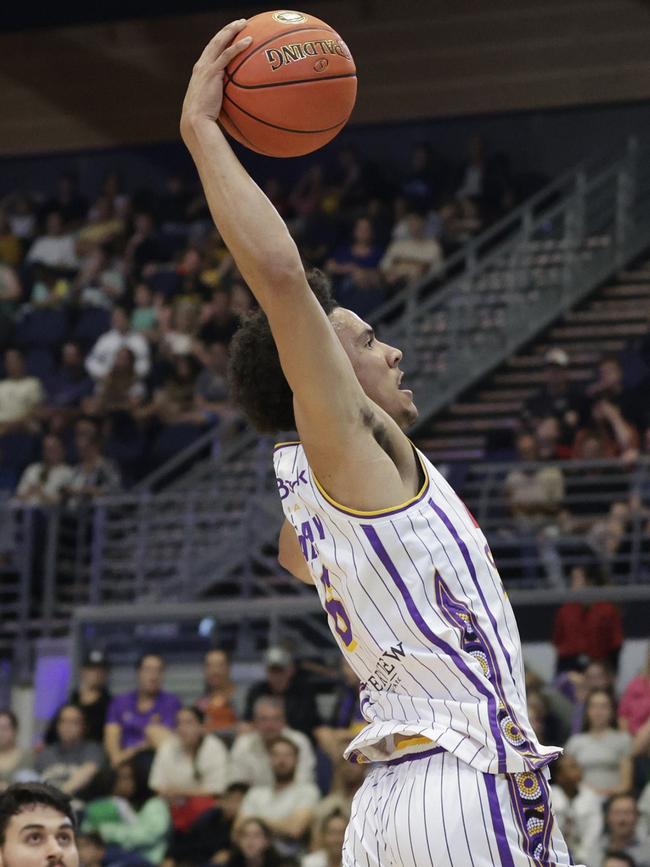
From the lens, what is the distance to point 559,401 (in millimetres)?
13312

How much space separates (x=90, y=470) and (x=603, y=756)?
21.1 feet

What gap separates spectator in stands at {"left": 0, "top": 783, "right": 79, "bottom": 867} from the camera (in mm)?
4480

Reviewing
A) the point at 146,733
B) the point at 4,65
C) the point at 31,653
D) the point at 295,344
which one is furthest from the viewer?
the point at 4,65

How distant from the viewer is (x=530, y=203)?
1595 centimetres

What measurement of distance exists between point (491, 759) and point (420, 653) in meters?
0.27

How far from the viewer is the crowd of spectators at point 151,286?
15047mm

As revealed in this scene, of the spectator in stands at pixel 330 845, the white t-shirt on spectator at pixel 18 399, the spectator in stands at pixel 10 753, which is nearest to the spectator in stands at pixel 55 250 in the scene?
the white t-shirt on spectator at pixel 18 399

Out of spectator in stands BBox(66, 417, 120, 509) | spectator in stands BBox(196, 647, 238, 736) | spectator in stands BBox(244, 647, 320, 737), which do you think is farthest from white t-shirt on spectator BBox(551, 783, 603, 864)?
spectator in stands BBox(66, 417, 120, 509)

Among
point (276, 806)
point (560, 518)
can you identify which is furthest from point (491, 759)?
point (560, 518)

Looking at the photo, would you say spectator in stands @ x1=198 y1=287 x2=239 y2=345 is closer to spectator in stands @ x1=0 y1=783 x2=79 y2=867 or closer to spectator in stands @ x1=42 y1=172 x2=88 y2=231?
spectator in stands @ x1=42 y1=172 x2=88 y2=231

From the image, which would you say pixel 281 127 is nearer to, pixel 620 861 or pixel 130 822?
pixel 620 861

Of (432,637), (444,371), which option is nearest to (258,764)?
(444,371)

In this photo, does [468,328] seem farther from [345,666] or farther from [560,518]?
[345,666]

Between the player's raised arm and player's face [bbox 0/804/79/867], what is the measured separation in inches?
69.2
